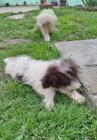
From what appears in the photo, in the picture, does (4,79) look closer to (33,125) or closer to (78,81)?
(78,81)

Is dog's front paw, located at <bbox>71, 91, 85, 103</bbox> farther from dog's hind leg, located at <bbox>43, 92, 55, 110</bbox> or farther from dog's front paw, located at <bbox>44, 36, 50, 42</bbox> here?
dog's front paw, located at <bbox>44, 36, 50, 42</bbox>

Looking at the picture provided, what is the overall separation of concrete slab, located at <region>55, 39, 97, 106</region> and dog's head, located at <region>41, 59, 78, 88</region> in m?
0.18

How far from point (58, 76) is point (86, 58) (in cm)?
110

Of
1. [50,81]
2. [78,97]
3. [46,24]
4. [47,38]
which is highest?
[50,81]

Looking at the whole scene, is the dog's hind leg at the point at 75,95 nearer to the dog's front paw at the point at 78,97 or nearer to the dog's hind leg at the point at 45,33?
the dog's front paw at the point at 78,97

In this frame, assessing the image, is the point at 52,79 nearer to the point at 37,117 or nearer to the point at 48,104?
the point at 48,104

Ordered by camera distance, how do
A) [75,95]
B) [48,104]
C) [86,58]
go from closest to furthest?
[48,104]
[75,95]
[86,58]

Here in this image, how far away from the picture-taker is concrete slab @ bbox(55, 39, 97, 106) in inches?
103

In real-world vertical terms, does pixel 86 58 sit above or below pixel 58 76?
below

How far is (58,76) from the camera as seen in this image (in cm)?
253

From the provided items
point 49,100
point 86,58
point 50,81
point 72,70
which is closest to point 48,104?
point 49,100

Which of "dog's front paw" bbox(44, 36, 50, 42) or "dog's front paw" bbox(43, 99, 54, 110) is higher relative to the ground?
"dog's front paw" bbox(43, 99, 54, 110)

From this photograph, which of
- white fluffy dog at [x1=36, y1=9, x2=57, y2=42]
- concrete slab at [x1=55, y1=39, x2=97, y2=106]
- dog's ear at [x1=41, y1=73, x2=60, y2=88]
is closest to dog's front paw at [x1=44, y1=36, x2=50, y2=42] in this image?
white fluffy dog at [x1=36, y1=9, x2=57, y2=42]

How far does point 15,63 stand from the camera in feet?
10.8
